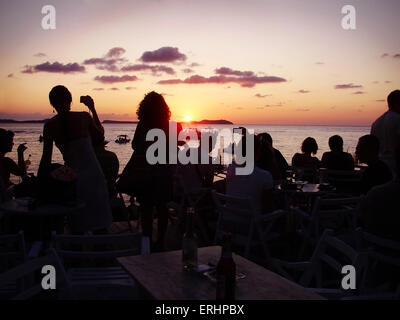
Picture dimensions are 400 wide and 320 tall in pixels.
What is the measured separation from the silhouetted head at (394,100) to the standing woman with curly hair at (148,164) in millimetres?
2685

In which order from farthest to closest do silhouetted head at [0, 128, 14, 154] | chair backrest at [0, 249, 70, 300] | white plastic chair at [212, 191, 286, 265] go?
silhouetted head at [0, 128, 14, 154], white plastic chair at [212, 191, 286, 265], chair backrest at [0, 249, 70, 300]

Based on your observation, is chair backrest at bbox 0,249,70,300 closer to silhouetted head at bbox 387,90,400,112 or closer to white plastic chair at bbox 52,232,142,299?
white plastic chair at bbox 52,232,142,299

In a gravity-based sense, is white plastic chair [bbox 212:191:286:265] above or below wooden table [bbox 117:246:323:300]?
below

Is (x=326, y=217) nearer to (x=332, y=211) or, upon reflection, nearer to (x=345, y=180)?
(x=332, y=211)

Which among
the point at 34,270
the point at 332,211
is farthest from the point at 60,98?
the point at 332,211

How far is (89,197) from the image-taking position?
3.89 meters

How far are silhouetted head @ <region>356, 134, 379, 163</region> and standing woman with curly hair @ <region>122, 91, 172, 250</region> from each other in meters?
2.01

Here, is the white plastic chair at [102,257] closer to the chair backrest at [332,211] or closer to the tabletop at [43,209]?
the tabletop at [43,209]

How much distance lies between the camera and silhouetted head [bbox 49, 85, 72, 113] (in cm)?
352

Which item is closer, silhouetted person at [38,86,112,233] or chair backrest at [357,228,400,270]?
chair backrest at [357,228,400,270]

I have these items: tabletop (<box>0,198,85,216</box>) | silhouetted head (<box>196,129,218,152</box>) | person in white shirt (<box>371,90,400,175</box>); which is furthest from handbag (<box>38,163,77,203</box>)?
person in white shirt (<box>371,90,400,175</box>)

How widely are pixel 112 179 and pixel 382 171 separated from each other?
3.38 metres

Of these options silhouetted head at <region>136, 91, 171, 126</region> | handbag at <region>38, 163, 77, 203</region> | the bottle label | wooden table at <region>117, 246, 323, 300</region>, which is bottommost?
wooden table at <region>117, 246, 323, 300</region>
